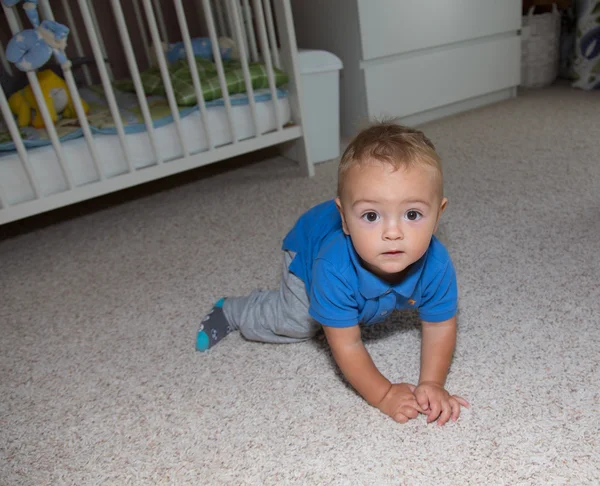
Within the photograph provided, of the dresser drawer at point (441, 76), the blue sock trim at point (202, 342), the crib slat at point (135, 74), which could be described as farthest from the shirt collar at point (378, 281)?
the dresser drawer at point (441, 76)

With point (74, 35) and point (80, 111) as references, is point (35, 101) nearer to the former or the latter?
point (80, 111)

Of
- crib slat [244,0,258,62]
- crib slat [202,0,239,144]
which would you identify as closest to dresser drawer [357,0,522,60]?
crib slat [244,0,258,62]

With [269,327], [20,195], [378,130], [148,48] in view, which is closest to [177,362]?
[269,327]

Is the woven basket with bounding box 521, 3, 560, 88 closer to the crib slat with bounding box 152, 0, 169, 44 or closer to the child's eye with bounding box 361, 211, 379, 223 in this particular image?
the crib slat with bounding box 152, 0, 169, 44

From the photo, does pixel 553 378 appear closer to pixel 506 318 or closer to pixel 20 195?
pixel 506 318

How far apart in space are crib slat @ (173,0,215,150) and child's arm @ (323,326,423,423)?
981 mm

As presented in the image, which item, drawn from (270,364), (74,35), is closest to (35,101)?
(74,35)

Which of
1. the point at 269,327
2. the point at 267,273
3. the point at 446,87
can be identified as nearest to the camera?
Result: the point at 269,327

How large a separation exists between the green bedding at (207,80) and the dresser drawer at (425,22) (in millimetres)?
498

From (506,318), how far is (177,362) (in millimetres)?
580

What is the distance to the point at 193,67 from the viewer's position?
4.63ft

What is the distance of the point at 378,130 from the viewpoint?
2.11ft

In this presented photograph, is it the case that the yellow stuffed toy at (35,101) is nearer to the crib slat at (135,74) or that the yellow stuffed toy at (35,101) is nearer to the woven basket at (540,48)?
the crib slat at (135,74)

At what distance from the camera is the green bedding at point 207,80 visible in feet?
4.94
